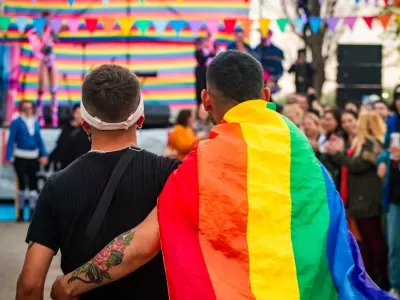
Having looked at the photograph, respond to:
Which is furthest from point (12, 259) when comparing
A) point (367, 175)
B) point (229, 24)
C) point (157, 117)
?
point (229, 24)

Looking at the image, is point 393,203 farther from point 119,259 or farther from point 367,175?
point 119,259

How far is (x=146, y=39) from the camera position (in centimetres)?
2134

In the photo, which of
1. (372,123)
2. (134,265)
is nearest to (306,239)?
(134,265)

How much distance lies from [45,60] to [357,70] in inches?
254

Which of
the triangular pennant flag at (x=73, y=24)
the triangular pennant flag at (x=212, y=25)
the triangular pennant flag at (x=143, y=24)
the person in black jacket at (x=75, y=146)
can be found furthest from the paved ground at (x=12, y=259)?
the triangular pennant flag at (x=212, y=25)

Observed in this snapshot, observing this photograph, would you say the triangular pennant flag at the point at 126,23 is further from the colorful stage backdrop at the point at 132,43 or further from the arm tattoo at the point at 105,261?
the arm tattoo at the point at 105,261

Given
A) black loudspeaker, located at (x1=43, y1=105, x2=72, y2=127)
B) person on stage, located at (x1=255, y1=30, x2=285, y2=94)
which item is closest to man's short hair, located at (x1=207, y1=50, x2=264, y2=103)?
black loudspeaker, located at (x1=43, y1=105, x2=72, y2=127)

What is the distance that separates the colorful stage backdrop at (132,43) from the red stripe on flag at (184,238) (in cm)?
1735

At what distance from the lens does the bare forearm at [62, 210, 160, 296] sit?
3.67 meters

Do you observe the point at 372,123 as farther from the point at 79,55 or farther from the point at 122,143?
the point at 79,55

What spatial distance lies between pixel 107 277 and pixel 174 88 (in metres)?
17.8

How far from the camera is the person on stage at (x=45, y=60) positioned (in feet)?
63.4

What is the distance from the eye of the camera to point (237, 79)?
3.87 metres

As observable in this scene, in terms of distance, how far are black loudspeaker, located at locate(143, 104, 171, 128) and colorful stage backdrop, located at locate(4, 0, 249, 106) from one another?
2.49 m
